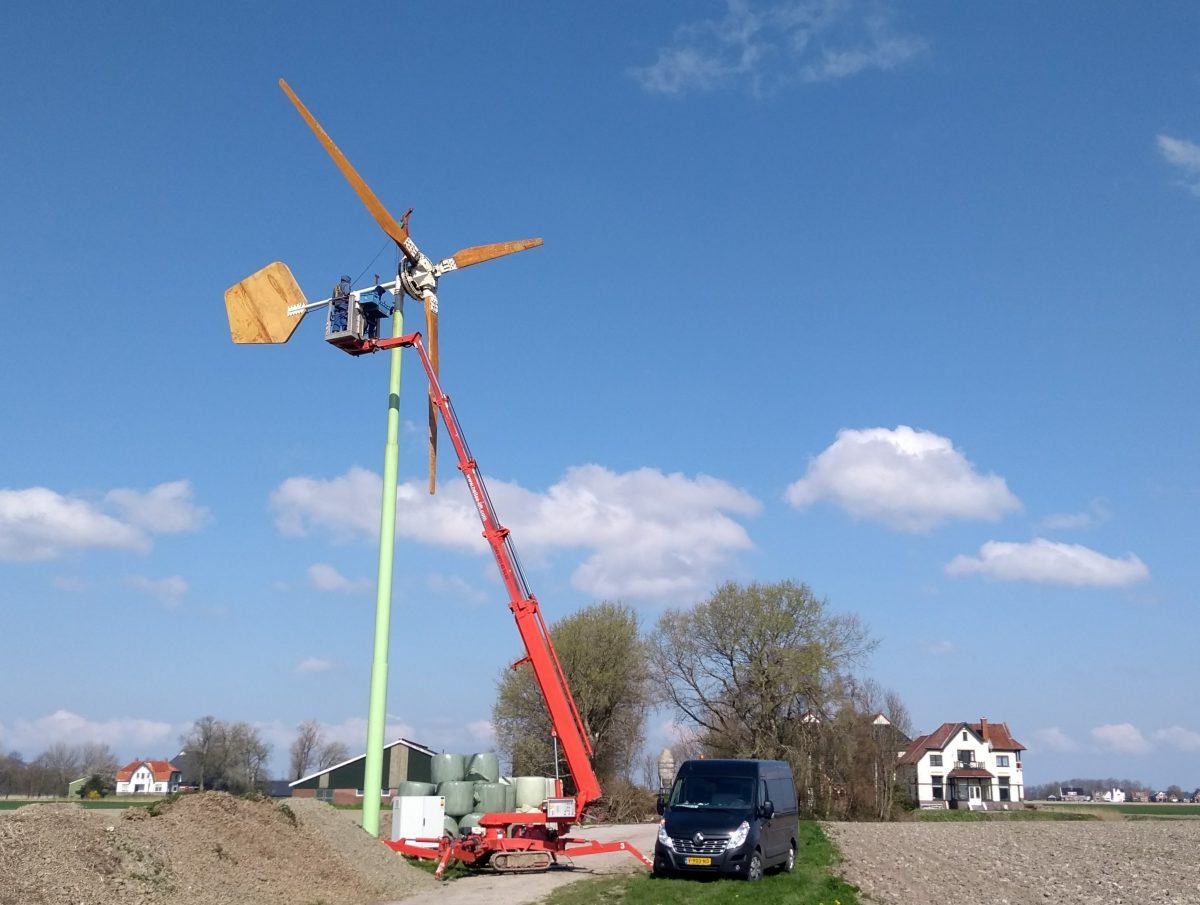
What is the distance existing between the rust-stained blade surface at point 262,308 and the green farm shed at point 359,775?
48.7 meters

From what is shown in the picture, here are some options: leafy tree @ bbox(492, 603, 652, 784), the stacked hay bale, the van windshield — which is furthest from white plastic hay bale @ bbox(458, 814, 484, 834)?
leafy tree @ bbox(492, 603, 652, 784)

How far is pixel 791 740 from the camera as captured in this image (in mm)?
62281

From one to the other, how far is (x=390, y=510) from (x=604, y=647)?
136ft

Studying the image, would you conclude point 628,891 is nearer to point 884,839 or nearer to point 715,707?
point 884,839

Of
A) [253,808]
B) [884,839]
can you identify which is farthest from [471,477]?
[884,839]

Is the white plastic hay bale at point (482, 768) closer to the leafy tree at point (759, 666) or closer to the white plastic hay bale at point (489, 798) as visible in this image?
the white plastic hay bale at point (489, 798)

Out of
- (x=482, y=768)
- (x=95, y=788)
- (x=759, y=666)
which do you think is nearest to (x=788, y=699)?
(x=759, y=666)

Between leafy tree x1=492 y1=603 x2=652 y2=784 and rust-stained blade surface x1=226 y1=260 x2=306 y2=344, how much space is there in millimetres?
39706

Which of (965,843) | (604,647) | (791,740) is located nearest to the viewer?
(965,843)

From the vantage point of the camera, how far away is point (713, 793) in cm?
2256

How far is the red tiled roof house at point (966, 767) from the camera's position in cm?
10544

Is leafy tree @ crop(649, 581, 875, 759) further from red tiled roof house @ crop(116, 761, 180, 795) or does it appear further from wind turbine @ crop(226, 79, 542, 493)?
red tiled roof house @ crop(116, 761, 180, 795)

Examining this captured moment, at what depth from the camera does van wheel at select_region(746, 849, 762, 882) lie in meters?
21.0

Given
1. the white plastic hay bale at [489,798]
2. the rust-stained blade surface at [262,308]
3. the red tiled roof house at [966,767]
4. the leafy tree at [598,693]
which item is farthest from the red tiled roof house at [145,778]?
the rust-stained blade surface at [262,308]
